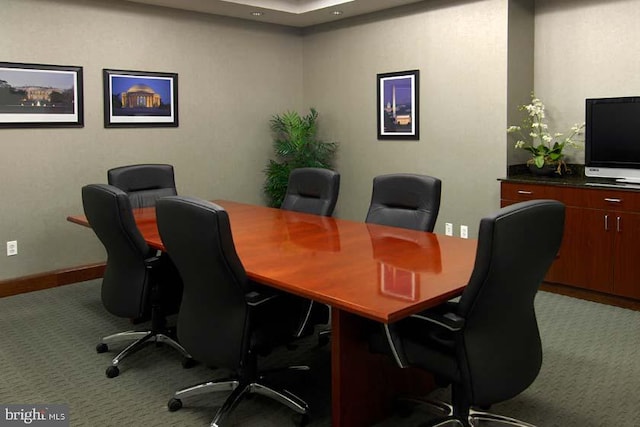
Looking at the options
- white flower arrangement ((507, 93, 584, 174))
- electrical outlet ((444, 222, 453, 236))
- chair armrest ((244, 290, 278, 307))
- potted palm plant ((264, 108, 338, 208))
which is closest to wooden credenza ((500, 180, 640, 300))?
white flower arrangement ((507, 93, 584, 174))

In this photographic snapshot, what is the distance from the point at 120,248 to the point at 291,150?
329cm

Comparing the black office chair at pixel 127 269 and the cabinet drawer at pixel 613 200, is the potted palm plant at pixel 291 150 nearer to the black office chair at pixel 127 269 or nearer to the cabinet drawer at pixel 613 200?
the cabinet drawer at pixel 613 200

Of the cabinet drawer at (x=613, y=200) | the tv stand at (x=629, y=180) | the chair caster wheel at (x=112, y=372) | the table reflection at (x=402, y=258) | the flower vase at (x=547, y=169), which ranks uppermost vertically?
the flower vase at (x=547, y=169)

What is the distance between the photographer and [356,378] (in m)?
2.48

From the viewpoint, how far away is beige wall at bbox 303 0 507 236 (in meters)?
A: 5.00

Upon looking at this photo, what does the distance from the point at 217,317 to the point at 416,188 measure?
161 cm

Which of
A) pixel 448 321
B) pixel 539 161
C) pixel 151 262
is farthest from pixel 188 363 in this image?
pixel 539 161

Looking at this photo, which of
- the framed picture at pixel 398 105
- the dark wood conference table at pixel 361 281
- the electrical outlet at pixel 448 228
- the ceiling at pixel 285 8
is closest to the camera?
the dark wood conference table at pixel 361 281

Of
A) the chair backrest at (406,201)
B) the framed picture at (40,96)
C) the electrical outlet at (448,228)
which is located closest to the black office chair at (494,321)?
the chair backrest at (406,201)

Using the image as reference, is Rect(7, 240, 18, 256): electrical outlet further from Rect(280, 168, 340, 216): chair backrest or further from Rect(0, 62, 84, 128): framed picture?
Rect(280, 168, 340, 216): chair backrest

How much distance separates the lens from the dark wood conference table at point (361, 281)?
2.13 m

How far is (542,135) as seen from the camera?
194 inches

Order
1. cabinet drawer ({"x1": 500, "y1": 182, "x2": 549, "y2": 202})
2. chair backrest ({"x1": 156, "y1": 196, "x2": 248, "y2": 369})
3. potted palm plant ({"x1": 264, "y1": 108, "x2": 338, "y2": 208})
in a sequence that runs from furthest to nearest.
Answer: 1. potted palm plant ({"x1": 264, "y1": 108, "x2": 338, "y2": 208})
2. cabinet drawer ({"x1": 500, "y1": 182, "x2": 549, "y2": 202})
3. chair backrest ({"x1": 156, "y1": 196, "x2": 248, "y2": 369})

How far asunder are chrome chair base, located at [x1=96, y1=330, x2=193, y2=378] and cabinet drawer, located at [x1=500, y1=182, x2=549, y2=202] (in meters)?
2.84
